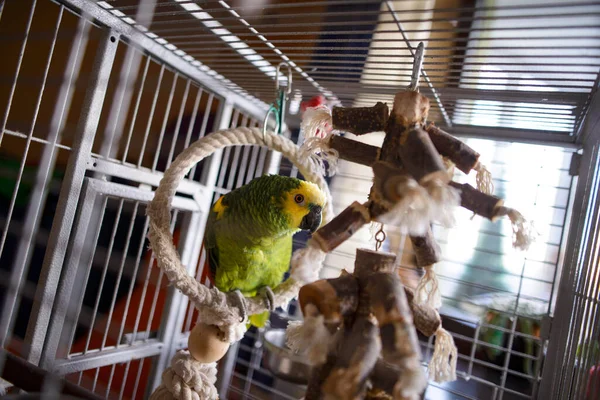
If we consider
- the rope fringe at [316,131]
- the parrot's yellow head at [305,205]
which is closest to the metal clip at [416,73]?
the rope fringe at [316,131]

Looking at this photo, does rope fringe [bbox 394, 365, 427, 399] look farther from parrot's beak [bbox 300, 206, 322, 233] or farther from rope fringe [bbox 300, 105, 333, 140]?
parrot's beak [bbox 300, 206, 322, 233]

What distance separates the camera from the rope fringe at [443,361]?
1.39 ft

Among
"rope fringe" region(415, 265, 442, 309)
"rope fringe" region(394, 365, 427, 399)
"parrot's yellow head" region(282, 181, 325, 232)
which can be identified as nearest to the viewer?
"rope fringe" region(394, 365, 427, 399)

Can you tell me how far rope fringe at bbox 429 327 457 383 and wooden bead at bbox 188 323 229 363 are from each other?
407 mm

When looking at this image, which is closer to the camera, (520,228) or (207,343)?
Answer: (520,228)

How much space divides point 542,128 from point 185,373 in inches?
38.3

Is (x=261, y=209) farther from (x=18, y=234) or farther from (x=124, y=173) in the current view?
(x=18, y=234)

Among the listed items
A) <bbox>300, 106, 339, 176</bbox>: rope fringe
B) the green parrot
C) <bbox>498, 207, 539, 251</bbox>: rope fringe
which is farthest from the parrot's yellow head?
<bbox>498, 207, 539, 251</bbox>: rope fringe

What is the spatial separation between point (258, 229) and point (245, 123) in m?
0.59

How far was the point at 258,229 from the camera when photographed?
85 centimetres

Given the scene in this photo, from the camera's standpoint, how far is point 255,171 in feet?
4.82

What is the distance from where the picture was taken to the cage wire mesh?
69cm

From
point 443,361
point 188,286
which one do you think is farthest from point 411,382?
point 188,286

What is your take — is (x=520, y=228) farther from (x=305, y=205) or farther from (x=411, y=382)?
(x=305, y=205)
